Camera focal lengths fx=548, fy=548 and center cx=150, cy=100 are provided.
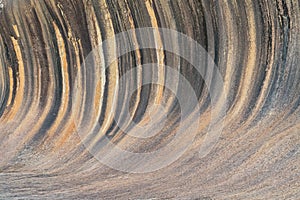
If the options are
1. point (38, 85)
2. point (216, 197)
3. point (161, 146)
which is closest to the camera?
point (216, 197)

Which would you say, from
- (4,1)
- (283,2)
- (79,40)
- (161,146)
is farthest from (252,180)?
(4,1)

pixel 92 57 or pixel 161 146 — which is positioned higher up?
pixel 92 57

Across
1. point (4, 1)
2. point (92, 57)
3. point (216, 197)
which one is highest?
point (4, 1)

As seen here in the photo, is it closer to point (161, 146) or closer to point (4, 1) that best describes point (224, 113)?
point (161, 146)

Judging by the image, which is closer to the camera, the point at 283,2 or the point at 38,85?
the point at 283,2

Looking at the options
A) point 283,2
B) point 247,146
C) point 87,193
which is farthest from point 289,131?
point 87,193

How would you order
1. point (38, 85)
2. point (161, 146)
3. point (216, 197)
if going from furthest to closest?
point (38, 85), point (161, 146), point (216, 197)

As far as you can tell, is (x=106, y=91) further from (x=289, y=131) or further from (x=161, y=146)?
(x=289, y=131)
